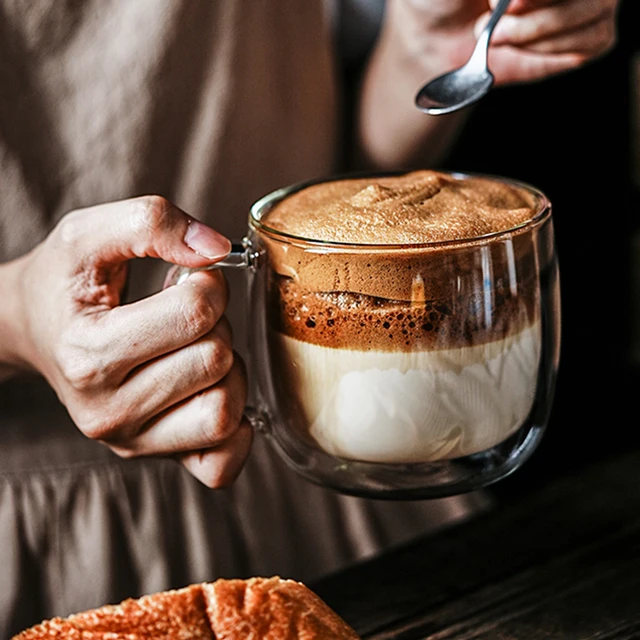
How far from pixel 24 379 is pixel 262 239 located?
12.5 inches

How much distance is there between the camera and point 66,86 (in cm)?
74

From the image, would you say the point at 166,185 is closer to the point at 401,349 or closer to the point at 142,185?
the point at 142,185

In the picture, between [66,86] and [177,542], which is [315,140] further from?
[177,542]

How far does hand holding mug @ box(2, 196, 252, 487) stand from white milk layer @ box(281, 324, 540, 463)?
5 centimetres

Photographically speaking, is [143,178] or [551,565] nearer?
[551,565]

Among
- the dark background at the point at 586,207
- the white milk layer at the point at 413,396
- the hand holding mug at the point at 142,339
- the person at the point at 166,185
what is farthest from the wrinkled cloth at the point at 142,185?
the dark background at the point at 586,207

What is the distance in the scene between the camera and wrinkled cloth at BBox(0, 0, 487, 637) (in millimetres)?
739

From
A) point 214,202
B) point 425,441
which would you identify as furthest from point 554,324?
point 214,202

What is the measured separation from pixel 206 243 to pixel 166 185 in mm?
328

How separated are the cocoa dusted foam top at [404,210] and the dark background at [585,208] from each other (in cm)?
98

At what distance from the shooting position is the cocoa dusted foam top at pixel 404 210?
0.48m

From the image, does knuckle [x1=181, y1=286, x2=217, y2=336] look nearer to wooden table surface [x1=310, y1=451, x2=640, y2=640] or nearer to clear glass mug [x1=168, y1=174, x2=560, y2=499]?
clear glass mug [x1=168, y1=174, x2=560, y2=499]

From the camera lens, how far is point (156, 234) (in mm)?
500

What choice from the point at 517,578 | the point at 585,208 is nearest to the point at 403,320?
the point at 517,578
